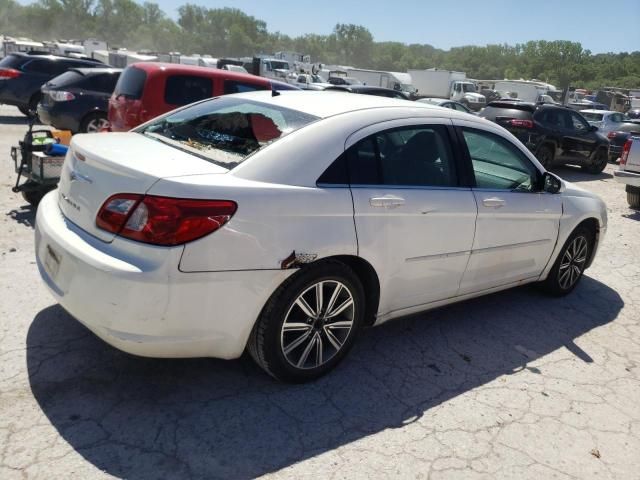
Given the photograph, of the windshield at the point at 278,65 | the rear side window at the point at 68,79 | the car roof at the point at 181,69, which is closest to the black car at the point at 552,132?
the car roof at the point at 181,69

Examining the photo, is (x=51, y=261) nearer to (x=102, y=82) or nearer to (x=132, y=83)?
(x=132, y=83)

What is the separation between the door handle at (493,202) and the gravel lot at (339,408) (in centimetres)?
101

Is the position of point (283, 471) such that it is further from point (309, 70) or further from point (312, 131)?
point (309, 70)

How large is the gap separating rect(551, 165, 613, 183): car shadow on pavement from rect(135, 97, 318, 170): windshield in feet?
35.9

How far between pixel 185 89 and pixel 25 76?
800 centimetres

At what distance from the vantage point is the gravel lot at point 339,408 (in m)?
2.58

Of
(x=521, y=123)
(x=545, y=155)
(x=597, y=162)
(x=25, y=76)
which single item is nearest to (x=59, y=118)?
(x=25, y=76)

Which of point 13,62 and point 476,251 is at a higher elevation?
point 13,62

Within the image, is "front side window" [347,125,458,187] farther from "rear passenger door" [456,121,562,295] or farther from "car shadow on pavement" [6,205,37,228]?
"car shadow on pavement" [6,205,37,228]

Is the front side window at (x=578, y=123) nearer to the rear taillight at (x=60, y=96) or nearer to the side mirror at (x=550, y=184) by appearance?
the side mirror at (x=550, y=184)

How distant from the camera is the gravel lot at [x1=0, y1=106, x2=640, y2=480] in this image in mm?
2582

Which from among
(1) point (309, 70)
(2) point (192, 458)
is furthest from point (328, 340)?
(1) point (309, 70)

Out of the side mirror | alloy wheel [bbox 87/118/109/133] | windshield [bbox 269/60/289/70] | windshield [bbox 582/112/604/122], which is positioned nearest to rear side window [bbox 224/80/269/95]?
alloy wheel [bbox 87/118/109/133]

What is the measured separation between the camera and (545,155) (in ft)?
41.7
